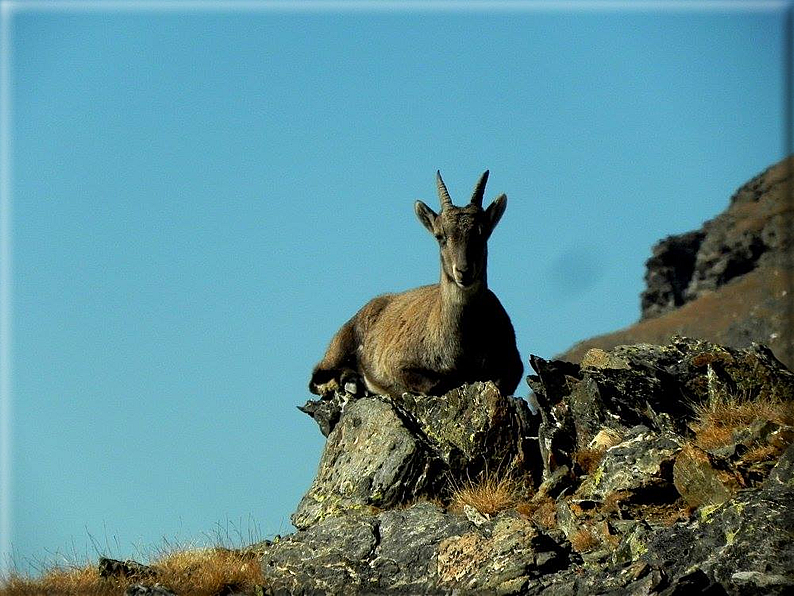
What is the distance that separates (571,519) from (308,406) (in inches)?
277

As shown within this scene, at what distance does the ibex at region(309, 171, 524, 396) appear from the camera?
1761 centimetres

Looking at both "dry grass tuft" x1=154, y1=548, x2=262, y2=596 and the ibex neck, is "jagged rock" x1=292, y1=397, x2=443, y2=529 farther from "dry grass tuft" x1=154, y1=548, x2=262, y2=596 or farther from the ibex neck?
the ibex neck

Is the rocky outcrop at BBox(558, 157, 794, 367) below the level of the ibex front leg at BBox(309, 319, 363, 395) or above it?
above

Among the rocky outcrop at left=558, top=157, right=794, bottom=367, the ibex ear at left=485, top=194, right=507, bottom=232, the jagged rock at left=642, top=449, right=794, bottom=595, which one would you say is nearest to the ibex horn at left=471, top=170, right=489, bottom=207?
the ibex ear at left=485, top=194, right=507, bottom=232

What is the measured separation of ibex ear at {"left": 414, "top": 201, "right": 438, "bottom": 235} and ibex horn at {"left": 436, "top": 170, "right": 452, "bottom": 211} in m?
0.21

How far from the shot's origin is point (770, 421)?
14211 mm

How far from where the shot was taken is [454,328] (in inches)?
717

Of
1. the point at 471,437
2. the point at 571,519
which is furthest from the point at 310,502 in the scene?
the point at 571,519

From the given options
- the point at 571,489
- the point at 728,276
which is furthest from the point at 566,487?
the point at 728,276

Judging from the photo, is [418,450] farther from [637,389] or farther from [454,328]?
[637,389]

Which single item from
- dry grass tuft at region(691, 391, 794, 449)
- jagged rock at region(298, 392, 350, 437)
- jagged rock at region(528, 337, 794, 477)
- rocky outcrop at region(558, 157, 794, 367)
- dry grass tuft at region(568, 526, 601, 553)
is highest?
rocky outcrop at region(558, 157, 794, 367)

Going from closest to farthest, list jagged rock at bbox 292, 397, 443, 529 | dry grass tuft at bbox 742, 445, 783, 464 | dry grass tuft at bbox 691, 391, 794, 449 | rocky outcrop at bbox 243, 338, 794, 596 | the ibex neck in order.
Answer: rocky outcrop at bbox 243, 338, 794, 596 → dry grass tuft at bbox 742, 445, 783, 464 → dry grass tuft at bbox 691, 391, 794, 449 → jagged rock at bbox 292, 397, 443, 529 → the ibex neck

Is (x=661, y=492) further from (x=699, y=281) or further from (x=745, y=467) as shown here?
(x=699, y=281)

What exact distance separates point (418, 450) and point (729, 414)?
4.20 meters
